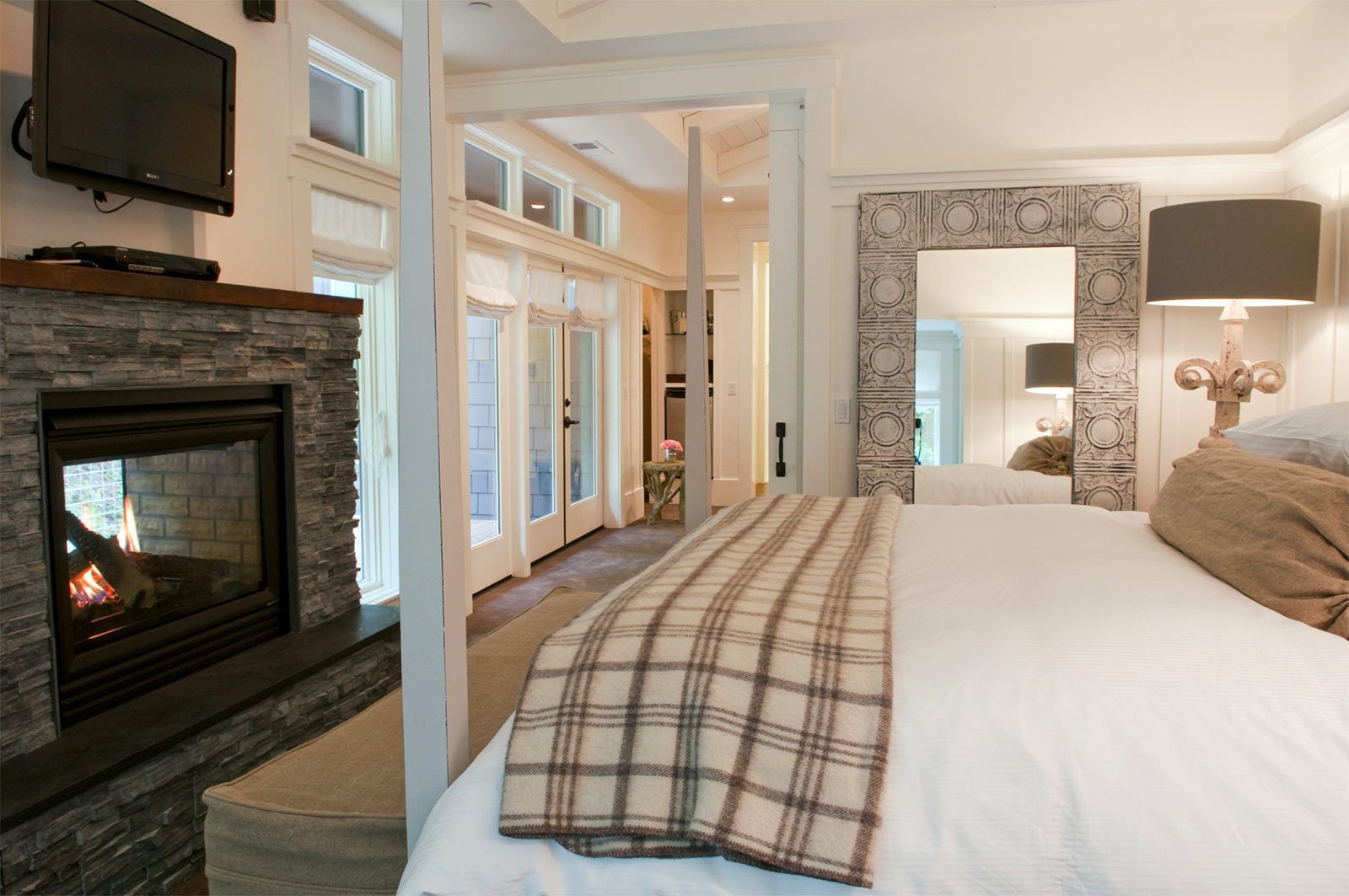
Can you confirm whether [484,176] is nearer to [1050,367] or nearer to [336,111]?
[336,111]

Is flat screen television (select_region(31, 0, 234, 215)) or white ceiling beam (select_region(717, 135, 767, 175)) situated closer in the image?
flat screen television (select_region(31, 0, 234, 215))

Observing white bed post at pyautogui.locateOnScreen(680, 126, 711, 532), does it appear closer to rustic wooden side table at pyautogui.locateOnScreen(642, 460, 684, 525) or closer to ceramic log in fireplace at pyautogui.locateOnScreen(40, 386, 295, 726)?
ceramic log in fireplace at pyautogui.locateOnScreen(40, 386, 295, 726)

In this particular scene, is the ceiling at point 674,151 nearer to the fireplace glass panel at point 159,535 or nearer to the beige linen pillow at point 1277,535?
the fireplace glass panel at point 159,535

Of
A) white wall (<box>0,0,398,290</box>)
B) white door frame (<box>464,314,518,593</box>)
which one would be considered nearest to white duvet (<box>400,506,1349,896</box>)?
white wall (<box>0,0,398,290</box>)

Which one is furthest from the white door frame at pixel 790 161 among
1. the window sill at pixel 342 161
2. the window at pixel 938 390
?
the window sill at pixel 342 161

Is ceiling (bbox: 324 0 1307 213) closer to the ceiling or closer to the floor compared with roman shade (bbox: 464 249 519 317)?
closer to the ceiling

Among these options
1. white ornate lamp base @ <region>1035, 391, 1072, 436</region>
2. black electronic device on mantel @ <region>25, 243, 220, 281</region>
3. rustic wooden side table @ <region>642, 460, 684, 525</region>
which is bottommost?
rustic wooden side table @ <region>642, 460, 684, 525</region>

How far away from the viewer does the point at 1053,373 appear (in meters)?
3.58

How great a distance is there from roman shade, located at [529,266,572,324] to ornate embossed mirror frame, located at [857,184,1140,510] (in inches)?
102

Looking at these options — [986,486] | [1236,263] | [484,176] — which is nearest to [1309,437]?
[1236,263]

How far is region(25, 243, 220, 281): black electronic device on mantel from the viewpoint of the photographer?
7.52 feet

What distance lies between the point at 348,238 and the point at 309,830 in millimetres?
2839

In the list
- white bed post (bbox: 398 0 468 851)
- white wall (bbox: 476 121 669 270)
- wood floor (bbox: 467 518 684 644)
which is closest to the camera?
white bed post (bbox: 398 0 468 851)

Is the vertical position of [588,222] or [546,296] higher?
[588,222]
